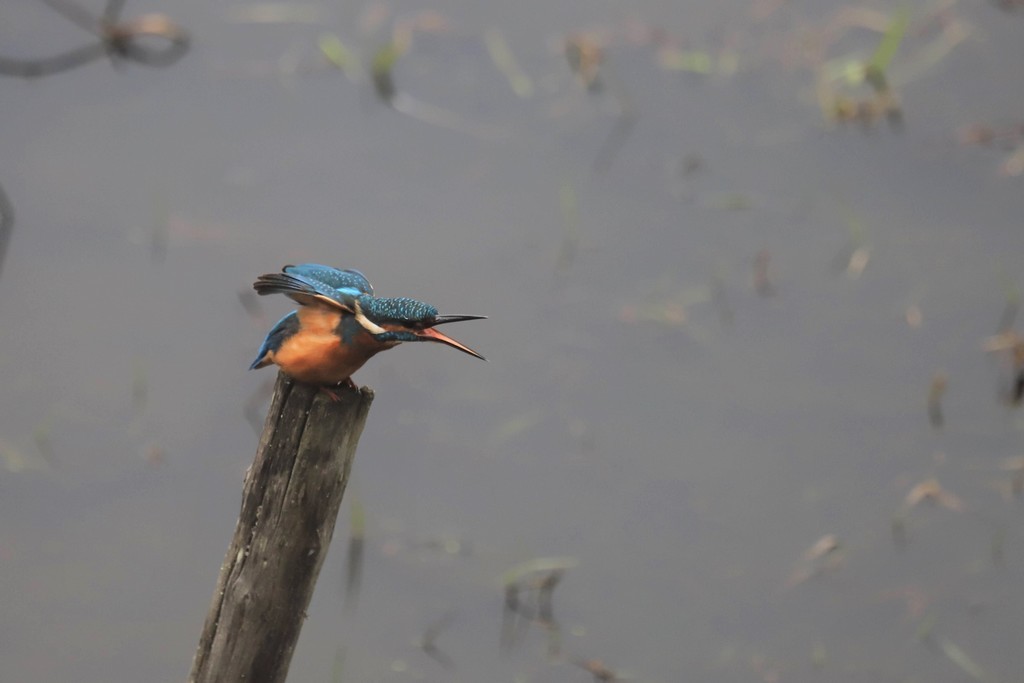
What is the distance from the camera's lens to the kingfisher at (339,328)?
6.73 ft

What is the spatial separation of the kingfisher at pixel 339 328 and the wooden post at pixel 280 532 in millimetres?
51

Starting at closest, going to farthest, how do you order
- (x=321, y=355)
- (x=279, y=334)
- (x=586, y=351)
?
(x=321, y=355) < (x=279, y=334) < (x=586, y=351)

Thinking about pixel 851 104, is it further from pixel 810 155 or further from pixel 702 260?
pixel 702 260

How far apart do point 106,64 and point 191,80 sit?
1.11ft

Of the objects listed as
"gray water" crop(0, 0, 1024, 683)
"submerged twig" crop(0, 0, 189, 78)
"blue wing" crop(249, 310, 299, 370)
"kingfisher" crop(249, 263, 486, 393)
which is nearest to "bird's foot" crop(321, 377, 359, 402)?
"kingfisher" crop(249, 263, 486, 393)

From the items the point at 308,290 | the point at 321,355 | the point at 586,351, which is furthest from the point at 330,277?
the point at 586,351

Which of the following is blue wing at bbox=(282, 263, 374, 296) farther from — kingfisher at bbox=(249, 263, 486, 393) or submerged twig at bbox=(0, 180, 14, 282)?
submerged twig at bbox=(0, 180, 14, 282)

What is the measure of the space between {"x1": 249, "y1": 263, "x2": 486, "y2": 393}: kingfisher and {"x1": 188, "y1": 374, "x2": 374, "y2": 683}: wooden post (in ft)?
0.17

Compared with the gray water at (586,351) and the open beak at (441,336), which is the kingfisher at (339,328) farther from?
the gray water at (586,351)

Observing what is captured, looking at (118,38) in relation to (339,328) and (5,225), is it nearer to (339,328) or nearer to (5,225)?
(5,225)

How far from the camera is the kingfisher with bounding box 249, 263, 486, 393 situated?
2051mm

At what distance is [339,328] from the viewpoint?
2.08m

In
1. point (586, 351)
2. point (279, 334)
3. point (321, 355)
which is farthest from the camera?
point (586, 351)

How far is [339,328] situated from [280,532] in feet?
1.21
